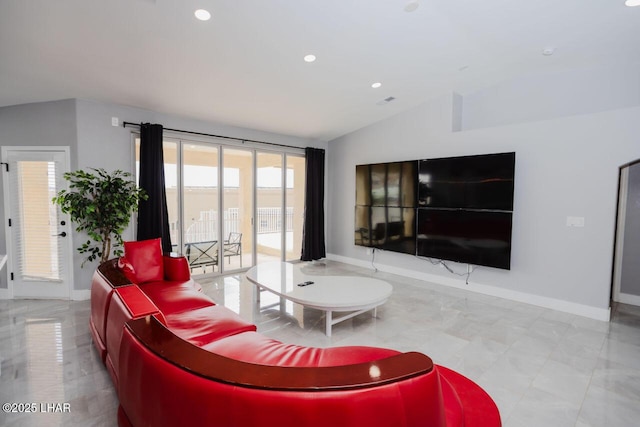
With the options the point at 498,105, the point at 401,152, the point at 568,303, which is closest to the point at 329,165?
the point at 401,152

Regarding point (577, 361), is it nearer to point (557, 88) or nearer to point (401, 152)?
point (557, 88)

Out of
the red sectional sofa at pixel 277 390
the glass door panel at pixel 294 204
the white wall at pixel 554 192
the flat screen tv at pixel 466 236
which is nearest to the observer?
the red sectional sofa at pixel 277 390

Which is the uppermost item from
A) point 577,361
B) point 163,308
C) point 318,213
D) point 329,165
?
point 329,165

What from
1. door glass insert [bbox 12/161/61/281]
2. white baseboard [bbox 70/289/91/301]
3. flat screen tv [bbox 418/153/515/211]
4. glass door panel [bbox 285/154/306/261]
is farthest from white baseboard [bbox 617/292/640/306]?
door glass insert [bbox 12/161/61/281]

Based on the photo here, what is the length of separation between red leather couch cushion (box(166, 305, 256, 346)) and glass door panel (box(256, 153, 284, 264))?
10.9 ft

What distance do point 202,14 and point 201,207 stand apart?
310 centimetres

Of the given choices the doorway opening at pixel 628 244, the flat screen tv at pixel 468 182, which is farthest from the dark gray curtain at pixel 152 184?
the doorway opening at pixel 628 244

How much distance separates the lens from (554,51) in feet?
11.1

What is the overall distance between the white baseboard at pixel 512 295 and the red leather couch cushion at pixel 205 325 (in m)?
3.54

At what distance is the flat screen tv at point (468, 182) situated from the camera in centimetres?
399

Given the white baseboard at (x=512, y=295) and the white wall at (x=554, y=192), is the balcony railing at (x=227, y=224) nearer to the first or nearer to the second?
the white baseboard at (x=512, y=295)

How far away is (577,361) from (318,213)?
4622 mm

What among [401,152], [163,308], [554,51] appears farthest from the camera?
[401,152]

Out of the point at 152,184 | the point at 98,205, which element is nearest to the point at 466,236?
A: the point at 152,184
